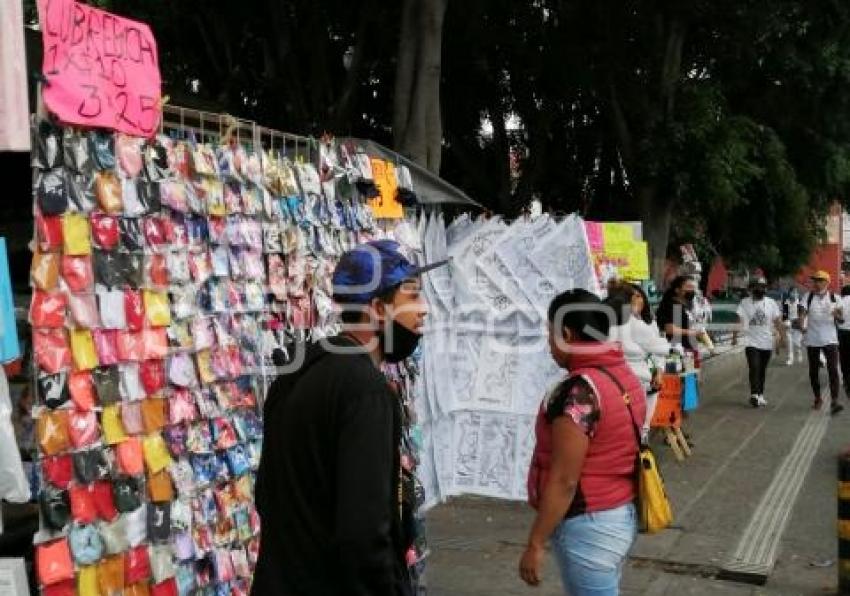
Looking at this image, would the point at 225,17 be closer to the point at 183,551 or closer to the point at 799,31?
the point at 799,31

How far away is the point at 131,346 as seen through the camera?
3.78 m

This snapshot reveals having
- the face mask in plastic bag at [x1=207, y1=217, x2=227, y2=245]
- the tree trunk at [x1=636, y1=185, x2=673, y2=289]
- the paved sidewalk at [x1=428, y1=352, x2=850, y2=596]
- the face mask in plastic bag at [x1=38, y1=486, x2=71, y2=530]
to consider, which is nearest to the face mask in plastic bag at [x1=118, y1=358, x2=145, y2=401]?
the face mask in plastic bag at [x1=38, y1=486, x2=71, y2=530]

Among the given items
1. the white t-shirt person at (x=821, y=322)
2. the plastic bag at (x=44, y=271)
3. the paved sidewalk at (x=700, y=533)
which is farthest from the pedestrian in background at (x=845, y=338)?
the plastic bag at (x=44, y=271)

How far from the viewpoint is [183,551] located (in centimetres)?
396

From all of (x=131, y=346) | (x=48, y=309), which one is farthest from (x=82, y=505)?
(x=48, y=309)

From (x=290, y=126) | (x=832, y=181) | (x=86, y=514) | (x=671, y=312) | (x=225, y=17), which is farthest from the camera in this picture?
(x=832, y=181)

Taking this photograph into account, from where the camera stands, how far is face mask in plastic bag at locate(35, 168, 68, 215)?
347 centimetres

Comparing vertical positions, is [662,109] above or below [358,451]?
above

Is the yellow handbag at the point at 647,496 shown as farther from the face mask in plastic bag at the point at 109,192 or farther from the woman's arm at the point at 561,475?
the face mask in plastic bag at the point at 109,192

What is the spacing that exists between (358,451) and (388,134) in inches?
621

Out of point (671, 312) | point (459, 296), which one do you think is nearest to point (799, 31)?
point (671, 312)

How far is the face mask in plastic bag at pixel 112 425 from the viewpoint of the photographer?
365 cm

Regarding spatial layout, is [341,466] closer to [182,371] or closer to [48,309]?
[48,309]

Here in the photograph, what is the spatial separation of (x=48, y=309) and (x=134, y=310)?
40 centimetres
